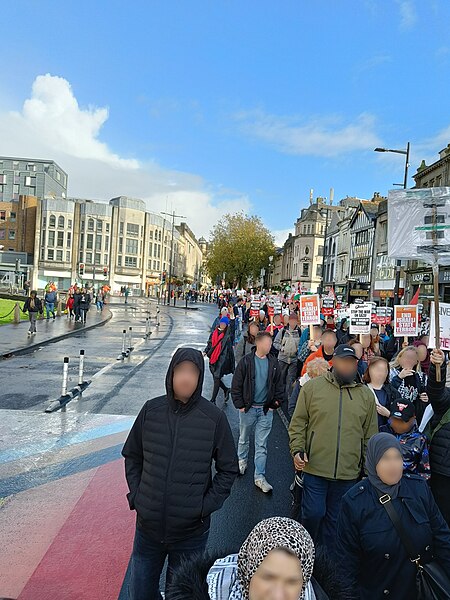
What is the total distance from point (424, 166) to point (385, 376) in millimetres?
35467

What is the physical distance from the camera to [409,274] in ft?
124

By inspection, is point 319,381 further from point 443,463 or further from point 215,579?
point 215,579

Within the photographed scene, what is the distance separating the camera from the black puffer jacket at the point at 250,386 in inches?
241

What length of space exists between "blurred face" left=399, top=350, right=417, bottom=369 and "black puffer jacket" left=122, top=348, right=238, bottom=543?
3.47 m

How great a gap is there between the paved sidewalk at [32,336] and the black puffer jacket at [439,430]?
14.9 m

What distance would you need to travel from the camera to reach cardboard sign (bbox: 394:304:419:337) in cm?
1108

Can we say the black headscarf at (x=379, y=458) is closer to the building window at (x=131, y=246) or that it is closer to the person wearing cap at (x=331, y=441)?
the person wearing cap at (x=331, y=441)

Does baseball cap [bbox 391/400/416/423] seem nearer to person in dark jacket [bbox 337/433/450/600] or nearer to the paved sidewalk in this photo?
person in dark jacket [bbox 337/433/450/600]

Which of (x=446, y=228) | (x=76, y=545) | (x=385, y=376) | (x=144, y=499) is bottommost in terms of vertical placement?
(x=76, y=545)

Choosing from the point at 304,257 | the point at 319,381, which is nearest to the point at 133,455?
the point at 319,381

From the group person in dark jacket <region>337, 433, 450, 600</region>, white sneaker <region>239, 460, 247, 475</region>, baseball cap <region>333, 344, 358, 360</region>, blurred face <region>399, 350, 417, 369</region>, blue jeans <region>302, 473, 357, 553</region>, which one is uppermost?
baseball cap <region>333, 344, 358, 360</region>

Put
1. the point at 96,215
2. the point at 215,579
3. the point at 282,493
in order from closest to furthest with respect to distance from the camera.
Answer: the point at 215,579 < the point at 282,493 < the point at 96,215

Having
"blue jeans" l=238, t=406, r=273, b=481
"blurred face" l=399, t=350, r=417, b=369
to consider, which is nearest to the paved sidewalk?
"blue jeans" l=238, t=406, r=273, b=481

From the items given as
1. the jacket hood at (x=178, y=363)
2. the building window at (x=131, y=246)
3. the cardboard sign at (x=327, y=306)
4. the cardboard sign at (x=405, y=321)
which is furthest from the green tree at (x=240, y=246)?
the jacket hood at (x=178, y=363)
